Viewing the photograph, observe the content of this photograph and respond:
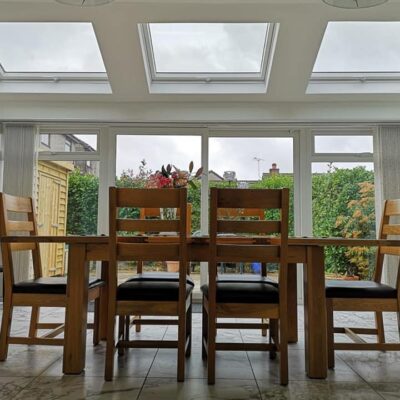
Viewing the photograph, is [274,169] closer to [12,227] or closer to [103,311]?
[103,311]

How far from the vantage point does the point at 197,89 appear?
455 centimetres

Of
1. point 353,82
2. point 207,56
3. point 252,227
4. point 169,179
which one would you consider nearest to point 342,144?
point 353,82

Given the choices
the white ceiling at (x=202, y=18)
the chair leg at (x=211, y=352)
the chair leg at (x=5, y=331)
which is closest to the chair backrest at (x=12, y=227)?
the chair leg at (x=5, y=331)

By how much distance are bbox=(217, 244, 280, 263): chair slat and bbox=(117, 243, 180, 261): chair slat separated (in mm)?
244

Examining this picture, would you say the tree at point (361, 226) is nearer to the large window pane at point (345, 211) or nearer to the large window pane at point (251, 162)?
the large window pane at point (345, 211)

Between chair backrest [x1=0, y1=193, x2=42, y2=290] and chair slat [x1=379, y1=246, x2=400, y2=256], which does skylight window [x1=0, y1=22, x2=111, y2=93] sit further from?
chair slat [x1=379, y1=246, x2=400, y2=256]

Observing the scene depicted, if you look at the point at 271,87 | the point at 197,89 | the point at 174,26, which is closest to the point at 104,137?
the point at 197,89

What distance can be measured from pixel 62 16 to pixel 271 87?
2.25m

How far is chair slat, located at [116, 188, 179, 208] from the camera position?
203 cm

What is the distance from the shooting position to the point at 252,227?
200 centimetres

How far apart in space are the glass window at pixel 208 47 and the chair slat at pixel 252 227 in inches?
108

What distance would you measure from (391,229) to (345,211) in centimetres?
224

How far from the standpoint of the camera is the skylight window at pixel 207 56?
13.3 feet

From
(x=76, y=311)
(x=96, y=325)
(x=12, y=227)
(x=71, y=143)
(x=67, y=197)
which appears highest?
(x=71, y=143)
